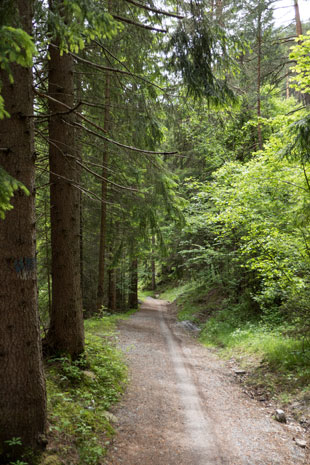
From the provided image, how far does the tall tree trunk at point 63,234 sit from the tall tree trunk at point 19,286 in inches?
87.8

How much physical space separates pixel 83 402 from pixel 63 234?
295cm

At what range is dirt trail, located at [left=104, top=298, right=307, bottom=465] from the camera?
415 cm

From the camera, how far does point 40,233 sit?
9375mm

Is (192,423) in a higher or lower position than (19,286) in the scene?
lower

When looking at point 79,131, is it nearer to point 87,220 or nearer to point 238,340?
point 87,220

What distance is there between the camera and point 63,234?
5.75 m

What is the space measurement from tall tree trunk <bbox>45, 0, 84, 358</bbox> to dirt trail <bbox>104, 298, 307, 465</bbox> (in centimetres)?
167

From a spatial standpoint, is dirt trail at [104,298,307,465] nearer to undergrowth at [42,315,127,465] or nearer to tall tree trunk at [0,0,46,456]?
undergrowth at [42,315,127,465]

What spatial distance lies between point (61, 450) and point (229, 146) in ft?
53.2

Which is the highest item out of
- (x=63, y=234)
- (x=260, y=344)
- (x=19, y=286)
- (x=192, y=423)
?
(x=63, y=234)

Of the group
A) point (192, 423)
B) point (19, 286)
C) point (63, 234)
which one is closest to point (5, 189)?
point (19, 286)

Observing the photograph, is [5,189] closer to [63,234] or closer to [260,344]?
[63,234]

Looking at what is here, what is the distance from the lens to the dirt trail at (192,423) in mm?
4148

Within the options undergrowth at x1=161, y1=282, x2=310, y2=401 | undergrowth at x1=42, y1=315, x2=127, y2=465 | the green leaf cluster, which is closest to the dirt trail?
undergrowth at x1=42, y1=315, x2=127, y2=465
